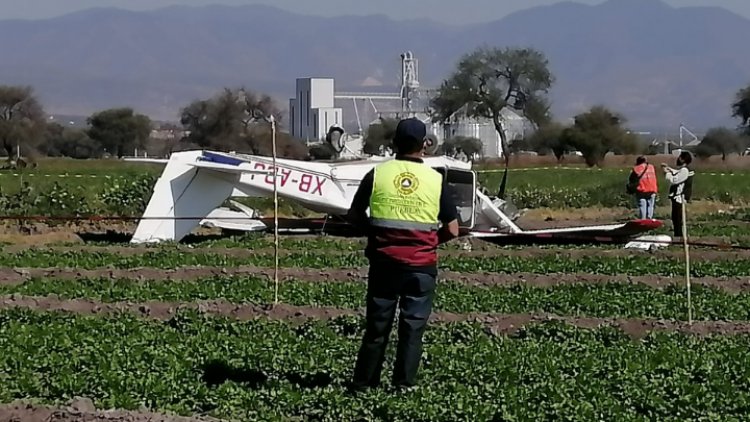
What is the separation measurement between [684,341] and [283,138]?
59608 millimetres

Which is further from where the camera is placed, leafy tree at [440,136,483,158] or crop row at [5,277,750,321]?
leafy tree at [440,136,483,158]

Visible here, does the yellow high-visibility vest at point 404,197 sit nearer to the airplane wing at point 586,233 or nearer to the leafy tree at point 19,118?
the airplane wing at point 586,233

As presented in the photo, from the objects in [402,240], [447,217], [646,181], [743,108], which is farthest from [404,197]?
[743,108]

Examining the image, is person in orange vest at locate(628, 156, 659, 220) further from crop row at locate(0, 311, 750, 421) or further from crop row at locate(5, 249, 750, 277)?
crop row at locate(0, 311, 750, 421)

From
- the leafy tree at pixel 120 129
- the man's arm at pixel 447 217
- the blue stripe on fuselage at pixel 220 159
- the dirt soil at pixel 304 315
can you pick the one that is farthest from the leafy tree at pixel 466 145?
the man's arm at pixel 447 217

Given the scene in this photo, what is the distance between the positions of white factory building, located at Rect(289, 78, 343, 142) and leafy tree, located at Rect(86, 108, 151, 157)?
1211 cm

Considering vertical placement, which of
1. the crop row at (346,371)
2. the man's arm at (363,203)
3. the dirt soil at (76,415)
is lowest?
the dirt soil at (76,415)

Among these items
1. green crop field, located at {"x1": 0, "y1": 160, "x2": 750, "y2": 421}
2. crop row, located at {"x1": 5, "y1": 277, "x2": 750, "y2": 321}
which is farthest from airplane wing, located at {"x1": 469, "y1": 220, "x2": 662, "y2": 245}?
crop row, located at {"x1": 5, "y1": 277, "x2": 750, "y2": 321}

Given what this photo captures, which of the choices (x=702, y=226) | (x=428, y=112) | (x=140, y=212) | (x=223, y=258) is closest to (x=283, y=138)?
(x=428, y=112)

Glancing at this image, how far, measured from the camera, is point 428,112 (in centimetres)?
9512

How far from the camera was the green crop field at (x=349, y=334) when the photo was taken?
988cm

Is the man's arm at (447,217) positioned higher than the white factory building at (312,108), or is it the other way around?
the white factory building at (312,108)

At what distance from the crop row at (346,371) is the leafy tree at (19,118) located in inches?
2566

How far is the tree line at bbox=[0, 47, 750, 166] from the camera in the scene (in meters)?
79.6
